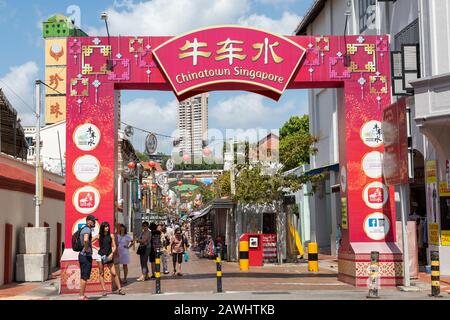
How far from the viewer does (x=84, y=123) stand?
1877cm

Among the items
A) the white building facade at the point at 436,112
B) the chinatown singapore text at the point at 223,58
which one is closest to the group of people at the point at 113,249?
the chinatown singapore text at the point at 223,58

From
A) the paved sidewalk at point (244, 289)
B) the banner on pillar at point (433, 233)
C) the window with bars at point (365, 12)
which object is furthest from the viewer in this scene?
the window with bars at point (365, 12)

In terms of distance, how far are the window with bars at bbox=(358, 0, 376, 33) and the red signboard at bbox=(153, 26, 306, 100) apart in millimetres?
11409

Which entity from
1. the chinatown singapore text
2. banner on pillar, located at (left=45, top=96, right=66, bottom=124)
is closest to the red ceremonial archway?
the chinatown singapore text

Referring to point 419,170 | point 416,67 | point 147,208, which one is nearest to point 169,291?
point 416,67

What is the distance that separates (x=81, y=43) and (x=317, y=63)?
22.0 ft

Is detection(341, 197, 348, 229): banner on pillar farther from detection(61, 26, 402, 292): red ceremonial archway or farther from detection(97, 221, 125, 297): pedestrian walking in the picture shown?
detection(97, 221, 125, 297): pedestrian walking

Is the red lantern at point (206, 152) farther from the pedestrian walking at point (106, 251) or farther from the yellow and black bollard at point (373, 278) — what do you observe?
the yellow and black bollard at point (373, 278)

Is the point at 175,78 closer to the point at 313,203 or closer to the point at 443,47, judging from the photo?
the point at 443,47

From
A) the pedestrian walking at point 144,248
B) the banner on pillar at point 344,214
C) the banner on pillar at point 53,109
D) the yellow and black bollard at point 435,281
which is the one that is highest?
the banner on pillar at point 53,109

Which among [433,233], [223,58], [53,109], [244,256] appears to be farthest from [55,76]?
[433,233]

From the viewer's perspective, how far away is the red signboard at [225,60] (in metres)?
18.7

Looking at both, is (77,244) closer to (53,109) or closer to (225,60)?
(225,60)

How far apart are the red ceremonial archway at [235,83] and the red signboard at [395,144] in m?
0.63
